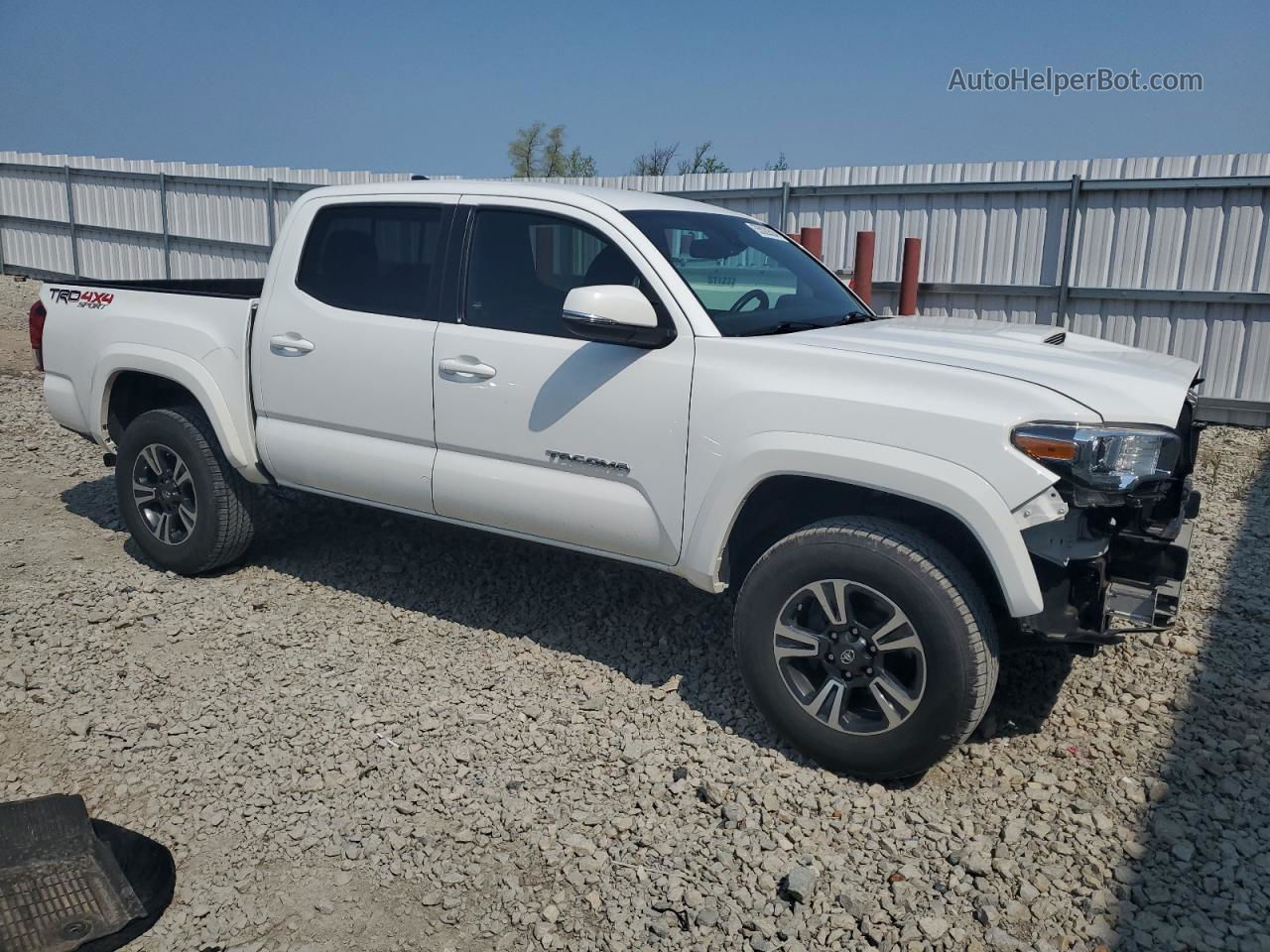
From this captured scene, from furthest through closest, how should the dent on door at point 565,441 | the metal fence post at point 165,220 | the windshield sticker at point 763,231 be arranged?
1. the metal fence post at point 165,220
2. the windshield sticker at point 763,231
3. the dent on door at point 565,441

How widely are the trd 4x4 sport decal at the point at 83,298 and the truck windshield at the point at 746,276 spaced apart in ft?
10.0

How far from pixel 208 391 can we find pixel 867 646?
3388 millimetres

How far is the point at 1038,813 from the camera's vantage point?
11.3 ft

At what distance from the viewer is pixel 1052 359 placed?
3.69 metres

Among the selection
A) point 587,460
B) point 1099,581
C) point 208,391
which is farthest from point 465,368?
point 1099,581

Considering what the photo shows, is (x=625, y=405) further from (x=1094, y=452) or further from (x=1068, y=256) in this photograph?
(x=1068, y=256)

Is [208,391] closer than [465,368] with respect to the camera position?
No

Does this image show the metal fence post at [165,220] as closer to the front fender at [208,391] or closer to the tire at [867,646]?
the front fender at [208,391]

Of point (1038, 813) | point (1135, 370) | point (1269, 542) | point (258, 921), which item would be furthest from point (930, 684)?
point (1269, 542)

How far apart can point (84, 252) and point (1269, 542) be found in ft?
66.1

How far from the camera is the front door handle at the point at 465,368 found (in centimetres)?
422

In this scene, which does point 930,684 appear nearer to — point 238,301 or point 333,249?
point 333,249

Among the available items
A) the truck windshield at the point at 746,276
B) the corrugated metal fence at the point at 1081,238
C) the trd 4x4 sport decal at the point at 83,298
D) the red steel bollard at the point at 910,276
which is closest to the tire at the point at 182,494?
the trd 4x4 sport decal at the point at 83,298

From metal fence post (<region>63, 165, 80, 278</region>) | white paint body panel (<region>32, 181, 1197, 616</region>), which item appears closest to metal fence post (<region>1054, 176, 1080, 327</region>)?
white paint body panel (<region>32, 181, 1197, 616</region>)
